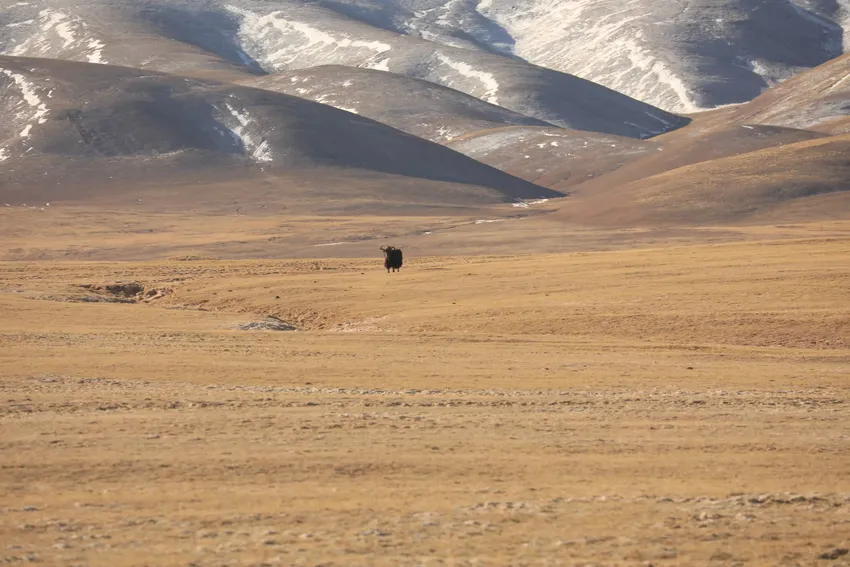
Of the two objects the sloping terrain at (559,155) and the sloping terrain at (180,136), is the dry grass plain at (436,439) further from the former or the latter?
the sloping terrain at (559,155)

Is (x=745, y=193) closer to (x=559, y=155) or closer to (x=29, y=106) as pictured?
(x=559, y=155)

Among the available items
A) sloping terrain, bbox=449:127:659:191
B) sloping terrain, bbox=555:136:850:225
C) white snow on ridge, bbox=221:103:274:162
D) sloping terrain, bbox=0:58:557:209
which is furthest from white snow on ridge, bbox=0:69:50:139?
sloping terrain, bbox=555:136:850:225

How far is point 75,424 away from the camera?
56.2 feet

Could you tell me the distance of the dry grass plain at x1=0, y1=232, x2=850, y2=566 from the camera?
1202 centimetres

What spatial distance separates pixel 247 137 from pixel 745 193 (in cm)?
7624

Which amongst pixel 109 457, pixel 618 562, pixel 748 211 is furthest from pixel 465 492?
pixel 748 211

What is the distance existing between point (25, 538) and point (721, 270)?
124 feet

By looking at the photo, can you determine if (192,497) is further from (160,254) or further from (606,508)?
(160,254)

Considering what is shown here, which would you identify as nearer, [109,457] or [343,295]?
[109,457]

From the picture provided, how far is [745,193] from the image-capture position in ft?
360

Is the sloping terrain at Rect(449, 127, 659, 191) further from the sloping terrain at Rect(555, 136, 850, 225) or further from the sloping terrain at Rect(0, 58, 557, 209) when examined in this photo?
the sloping terrain at Rect(555, 136, 850, 225)

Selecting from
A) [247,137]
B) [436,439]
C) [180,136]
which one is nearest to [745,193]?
[247,137]

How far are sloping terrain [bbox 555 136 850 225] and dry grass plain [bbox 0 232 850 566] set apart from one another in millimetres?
69915

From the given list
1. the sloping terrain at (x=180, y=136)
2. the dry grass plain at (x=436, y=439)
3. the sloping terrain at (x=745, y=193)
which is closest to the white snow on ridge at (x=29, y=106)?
the sloping terrain at (x=180, y=136)
